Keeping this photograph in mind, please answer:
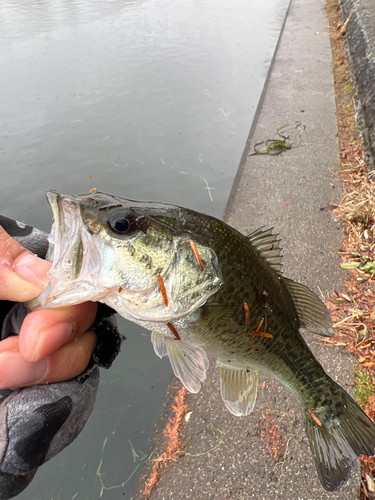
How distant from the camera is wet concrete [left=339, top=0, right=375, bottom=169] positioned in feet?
15.4

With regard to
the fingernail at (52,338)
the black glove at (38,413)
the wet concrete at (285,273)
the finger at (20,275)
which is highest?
the finger at (20,275)

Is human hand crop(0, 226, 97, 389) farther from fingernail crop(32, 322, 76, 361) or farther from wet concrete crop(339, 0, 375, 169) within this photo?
wet concrete crop(339, 0, 375, 169)

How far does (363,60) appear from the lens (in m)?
6.03

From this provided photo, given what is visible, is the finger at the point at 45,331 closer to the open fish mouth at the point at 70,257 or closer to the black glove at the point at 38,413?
the open fish mouth at the point at 70,257

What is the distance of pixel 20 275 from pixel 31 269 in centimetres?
5

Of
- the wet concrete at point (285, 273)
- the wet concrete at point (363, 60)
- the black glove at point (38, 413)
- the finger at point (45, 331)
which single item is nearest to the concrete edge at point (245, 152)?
the wet concrete at point (285, 273)

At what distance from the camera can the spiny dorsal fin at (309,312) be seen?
68.2 inches

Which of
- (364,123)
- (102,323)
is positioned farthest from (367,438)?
(364,123)

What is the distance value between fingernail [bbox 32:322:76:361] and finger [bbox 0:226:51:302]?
0.16 m

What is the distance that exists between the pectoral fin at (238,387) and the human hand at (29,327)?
2.80 feet

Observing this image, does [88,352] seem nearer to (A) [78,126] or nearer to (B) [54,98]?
(A) [78,126]

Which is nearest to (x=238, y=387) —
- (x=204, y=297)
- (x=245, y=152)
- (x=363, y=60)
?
(x=204, y=297)

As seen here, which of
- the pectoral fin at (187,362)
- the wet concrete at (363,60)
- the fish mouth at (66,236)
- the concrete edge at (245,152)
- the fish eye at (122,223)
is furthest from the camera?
the wet concrete at (363,60)

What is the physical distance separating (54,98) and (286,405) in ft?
21.6
